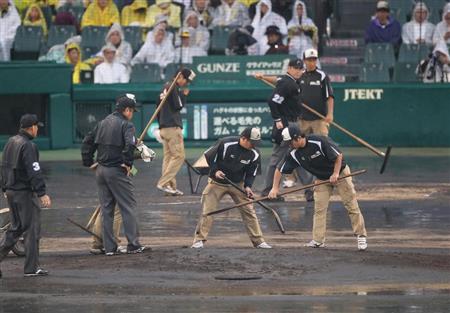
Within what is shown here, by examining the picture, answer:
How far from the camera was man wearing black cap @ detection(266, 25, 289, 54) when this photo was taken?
92.3ft

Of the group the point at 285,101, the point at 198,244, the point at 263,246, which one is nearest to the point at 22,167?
the point at 198,244

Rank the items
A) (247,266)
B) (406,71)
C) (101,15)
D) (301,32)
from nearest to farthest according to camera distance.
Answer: (247,266), (406,71), (301,32), (101,15)

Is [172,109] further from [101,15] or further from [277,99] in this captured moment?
[101,15]

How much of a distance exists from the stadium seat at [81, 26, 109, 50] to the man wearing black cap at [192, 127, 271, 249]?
522 inches

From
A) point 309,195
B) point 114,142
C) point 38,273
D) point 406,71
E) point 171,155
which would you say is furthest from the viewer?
point 406,71

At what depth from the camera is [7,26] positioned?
28688 millimetres

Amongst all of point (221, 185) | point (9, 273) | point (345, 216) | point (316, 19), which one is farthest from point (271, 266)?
point (316, 19)

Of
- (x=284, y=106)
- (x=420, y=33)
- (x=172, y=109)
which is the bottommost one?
(x=172, y=109)

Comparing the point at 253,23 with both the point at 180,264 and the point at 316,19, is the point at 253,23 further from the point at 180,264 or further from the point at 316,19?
the point at 180,264

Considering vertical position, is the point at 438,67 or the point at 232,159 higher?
the point at 438,67

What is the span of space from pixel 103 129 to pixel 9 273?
2.01 m

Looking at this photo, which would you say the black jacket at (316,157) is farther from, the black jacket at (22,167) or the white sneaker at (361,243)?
the black jacket at (22,167)

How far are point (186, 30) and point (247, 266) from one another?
14220 millimetres

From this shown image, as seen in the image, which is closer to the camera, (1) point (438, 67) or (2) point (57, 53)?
(1) point (438, 67)
